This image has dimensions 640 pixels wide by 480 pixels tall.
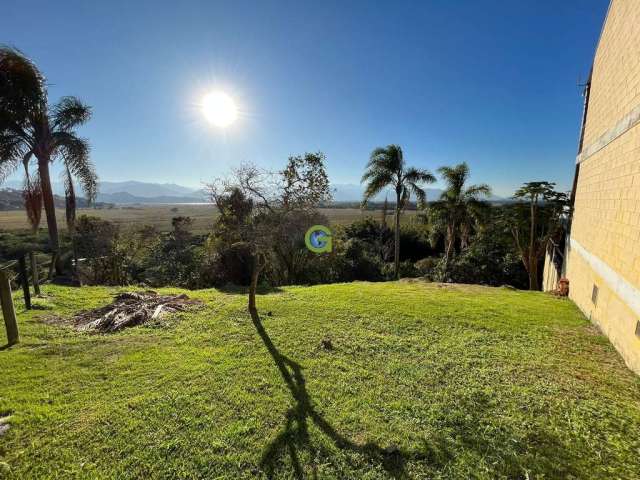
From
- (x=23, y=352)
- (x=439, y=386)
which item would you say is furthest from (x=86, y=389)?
(x=439, y=386)

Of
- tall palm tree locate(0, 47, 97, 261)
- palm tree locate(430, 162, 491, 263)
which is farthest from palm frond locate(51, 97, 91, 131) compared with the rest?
palm tree locate(430, 162, 491, 263)

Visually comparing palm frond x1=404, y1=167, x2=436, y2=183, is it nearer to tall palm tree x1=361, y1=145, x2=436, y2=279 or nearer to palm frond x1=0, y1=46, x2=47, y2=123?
tall palm tree x1=361, y1=145, x2=436, y2=279

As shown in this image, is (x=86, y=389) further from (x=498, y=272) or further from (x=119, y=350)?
(x=498, y=272)

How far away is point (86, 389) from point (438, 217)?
52.8 feet

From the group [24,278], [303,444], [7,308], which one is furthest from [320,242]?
[303,444]

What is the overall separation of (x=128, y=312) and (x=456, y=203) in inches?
607

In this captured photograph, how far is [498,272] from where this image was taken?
48.0 feet

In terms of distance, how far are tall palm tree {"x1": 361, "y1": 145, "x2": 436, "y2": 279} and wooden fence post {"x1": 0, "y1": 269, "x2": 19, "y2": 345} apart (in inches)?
545

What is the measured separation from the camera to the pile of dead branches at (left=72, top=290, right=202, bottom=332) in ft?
19.2

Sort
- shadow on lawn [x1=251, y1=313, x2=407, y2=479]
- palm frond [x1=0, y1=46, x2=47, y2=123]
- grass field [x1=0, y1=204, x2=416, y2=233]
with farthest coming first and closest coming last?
grass field [x1=0, y1=204, x2=416, y2=233], palm frond [x1=0, y1=46, x2=47, y2=123], shadow on lawn [x1=251, y1=313, x2=407, y2=479]

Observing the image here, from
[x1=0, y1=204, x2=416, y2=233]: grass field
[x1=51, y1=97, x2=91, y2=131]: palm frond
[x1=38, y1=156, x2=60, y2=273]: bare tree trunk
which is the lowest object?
[x1=0, y1=204, x2=416, y2=233]: grass field

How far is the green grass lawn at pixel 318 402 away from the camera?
2697 millimetres

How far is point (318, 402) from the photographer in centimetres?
356

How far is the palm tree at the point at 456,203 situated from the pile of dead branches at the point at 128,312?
13351mm
